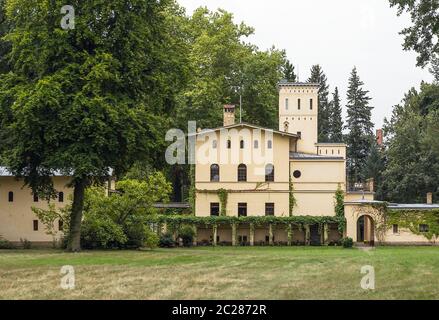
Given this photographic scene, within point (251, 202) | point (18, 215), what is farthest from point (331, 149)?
point (18, 215)

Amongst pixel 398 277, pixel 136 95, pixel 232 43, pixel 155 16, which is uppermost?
pixel 232 43

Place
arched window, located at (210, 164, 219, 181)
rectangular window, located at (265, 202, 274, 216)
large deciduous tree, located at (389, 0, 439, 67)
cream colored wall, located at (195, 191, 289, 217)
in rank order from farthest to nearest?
arched window, located at (210, 164, 219, 181)
rectangular window, located at (265, 202, 274, 216)
cream colored wall, located at (195, 191, 289, 217)
large deciduous tree, located at (389, 0, 439, 67)

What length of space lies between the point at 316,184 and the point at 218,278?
40691 mm

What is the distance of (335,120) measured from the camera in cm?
9856

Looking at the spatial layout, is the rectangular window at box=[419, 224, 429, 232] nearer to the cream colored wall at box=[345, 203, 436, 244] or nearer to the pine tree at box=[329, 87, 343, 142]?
the cream colored wall at box=[345, 203, 436, 244]

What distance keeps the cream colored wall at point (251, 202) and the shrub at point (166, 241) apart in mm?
8377

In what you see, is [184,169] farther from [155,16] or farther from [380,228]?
[155,16]

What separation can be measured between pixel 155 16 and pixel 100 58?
449 centimetres

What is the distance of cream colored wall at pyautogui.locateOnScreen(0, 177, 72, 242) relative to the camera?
49562mm

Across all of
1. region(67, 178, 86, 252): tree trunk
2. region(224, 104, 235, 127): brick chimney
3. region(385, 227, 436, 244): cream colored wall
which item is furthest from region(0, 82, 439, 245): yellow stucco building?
region(67, 178, 86, 252): tree trunk

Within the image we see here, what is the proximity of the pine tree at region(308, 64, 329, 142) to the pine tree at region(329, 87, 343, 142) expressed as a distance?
655 mm

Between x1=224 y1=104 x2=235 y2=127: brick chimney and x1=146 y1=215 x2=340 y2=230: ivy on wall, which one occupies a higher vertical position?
x1=224 y1=104 x2=235 y2=127: brick chimney

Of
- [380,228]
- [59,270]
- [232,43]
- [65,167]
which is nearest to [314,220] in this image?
[380,228]

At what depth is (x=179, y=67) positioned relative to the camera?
37812 millimetres
